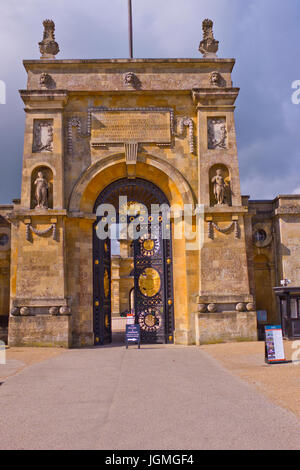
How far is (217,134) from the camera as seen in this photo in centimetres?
1791

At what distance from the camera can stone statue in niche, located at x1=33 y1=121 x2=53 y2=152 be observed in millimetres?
17609

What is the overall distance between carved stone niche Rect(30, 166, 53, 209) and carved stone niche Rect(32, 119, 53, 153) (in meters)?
0.79

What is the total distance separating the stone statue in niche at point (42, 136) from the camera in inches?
693

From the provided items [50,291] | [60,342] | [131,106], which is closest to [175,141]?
[131,106]

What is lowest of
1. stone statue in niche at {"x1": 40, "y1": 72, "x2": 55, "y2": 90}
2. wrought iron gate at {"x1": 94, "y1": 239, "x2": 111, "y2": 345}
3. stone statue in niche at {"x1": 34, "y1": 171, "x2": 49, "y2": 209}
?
wrought iron gate at {"x1": 94, "y1": 239, "x2": 111, "y2": 345}

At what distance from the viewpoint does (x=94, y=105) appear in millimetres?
17984

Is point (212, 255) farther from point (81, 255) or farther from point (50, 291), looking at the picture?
point (50, 291)

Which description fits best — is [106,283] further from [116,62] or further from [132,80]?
[116,62]

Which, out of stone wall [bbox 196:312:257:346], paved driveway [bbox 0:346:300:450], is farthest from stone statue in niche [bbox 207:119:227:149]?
paved driveway [bbox 0:346:300:450]

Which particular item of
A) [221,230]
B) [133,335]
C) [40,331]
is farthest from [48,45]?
[133,335]

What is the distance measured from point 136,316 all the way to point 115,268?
946 inches

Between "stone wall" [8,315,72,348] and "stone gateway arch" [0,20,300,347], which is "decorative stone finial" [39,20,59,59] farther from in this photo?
"stone wall" [8,315,72,348]

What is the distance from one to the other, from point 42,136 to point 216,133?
273 inches

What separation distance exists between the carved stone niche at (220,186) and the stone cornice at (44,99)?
650 cm
